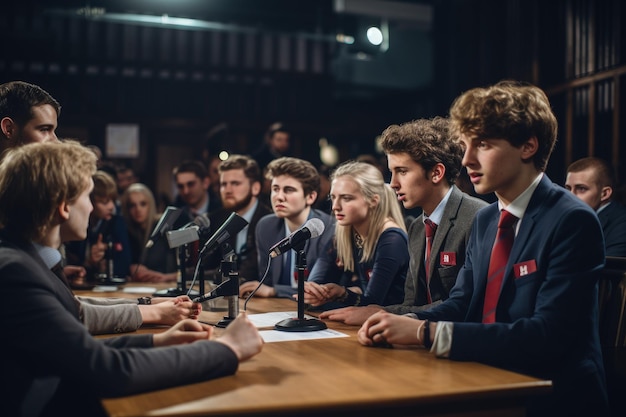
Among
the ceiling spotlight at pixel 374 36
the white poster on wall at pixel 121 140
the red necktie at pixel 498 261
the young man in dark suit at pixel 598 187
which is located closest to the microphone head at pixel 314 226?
the red necktie at pixel 498 261

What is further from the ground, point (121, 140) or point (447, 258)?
point (121, 140)

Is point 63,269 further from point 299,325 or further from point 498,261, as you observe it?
point 498,261

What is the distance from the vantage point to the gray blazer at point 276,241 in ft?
12.1

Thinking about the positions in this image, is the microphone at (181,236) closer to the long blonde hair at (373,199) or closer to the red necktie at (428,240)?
the long blonde hair at (373,199)

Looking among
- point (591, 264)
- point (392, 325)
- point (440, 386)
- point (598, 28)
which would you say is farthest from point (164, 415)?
point (598, 28)

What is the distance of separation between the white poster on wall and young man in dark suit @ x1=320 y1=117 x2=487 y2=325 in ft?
18.9

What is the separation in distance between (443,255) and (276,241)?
1.54 meters

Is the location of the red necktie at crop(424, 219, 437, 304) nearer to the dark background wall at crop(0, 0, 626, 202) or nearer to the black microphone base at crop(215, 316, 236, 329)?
the black microphone base at crop(215, 316, 236, 329)

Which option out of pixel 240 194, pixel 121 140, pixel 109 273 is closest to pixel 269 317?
pixel 109 273

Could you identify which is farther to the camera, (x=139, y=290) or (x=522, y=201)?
(x=139, y=290)

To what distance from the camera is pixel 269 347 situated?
1.97m

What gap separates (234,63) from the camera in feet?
27.7

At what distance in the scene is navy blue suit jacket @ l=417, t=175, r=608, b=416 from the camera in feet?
5.55

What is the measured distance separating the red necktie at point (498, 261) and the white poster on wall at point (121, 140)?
21.9ft
